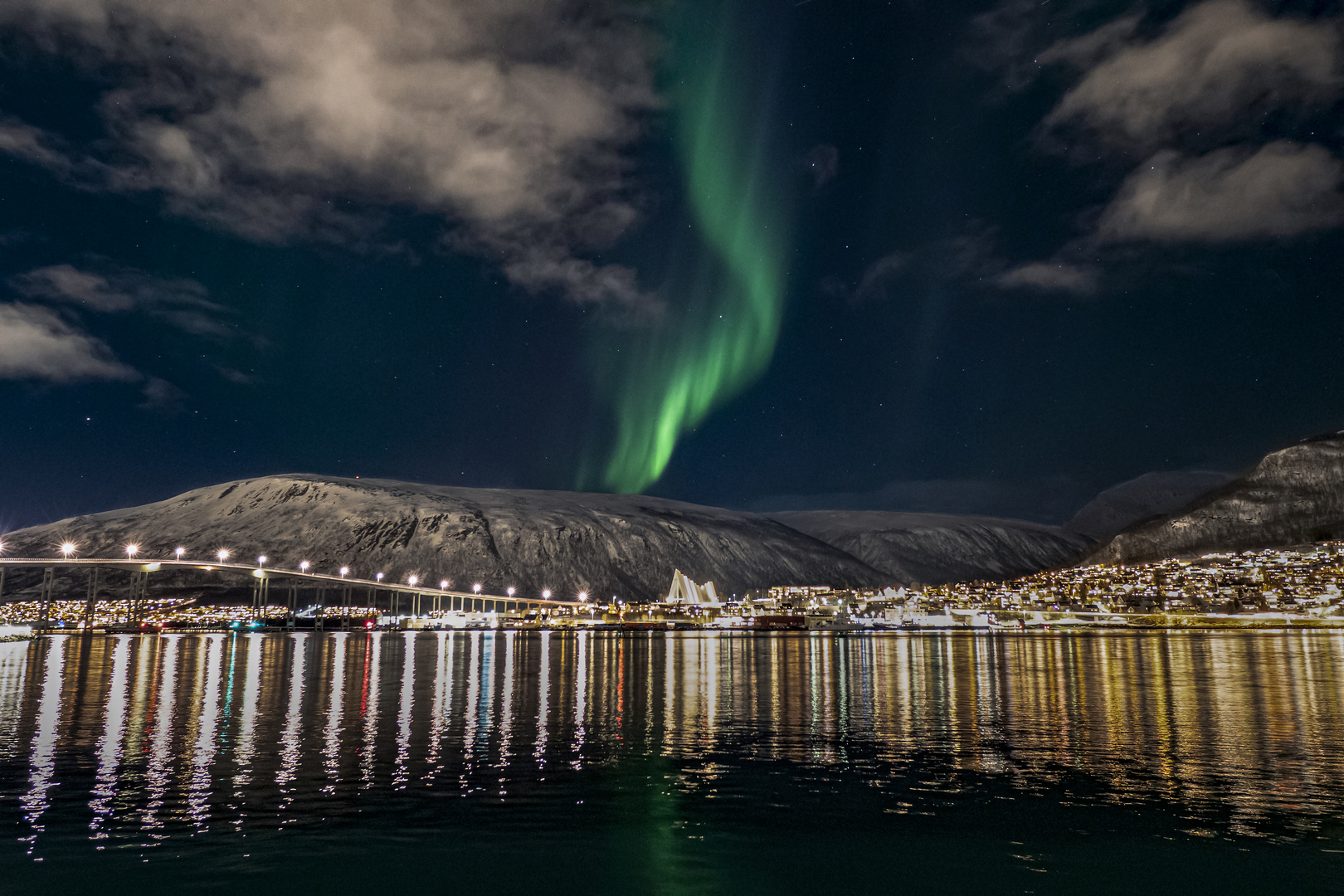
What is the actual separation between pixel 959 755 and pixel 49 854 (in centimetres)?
2552

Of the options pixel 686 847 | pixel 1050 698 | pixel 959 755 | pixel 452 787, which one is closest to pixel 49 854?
pixel 452 787

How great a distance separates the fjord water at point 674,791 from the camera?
683 inches

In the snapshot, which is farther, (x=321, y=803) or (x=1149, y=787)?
(x=1149, y=787)

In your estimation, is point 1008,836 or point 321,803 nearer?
point 1008,836

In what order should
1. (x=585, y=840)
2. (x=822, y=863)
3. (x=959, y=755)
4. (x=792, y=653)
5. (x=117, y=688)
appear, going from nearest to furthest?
(x=822, y=863) < (x=585, y=840) < (x=959, y=755) < (x=117, y=688) < (x=792, y=653)

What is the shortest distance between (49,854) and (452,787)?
371 inches

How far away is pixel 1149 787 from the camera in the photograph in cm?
2484

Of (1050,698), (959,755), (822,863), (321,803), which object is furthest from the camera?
(1050,698)

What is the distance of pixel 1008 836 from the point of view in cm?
1992

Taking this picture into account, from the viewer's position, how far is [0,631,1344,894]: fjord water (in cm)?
1736

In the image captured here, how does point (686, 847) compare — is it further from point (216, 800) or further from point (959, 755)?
point (959, 755)

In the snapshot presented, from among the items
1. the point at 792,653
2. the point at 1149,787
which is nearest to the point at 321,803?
the point at 1149,787

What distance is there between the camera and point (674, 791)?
24609mm

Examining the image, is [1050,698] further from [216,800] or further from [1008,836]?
[216,800]
